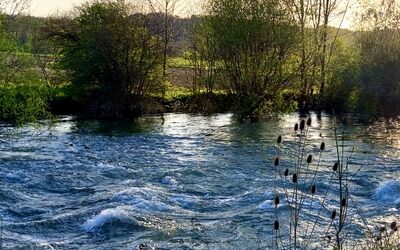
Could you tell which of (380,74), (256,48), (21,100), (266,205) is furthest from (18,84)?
(380,74)

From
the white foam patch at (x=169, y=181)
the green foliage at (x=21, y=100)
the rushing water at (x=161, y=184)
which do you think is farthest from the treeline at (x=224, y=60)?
the white foam patch at (x=169, y=181)

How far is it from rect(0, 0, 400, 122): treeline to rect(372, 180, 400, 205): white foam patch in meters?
16.3

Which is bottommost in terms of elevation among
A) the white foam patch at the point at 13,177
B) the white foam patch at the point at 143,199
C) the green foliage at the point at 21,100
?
the white foam patch at the point at 13,177

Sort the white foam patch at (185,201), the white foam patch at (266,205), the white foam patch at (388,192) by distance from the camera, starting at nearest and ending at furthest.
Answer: the white foam patch at (266,205)
the white foam patch at (185,201)
the white foam patch at (388,192)

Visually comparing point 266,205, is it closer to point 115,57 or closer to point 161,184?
point 161,184

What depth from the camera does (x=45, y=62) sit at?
1615 inches

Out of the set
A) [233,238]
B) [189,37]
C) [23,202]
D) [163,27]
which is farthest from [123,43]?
[233,238]

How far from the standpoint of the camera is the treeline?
101 ft

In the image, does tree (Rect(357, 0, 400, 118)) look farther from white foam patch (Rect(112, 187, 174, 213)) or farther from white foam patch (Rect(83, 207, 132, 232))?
white foam patch (Rect(83, 207, 132, 232))

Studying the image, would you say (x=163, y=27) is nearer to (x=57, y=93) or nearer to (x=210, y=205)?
(x=57, y=93)

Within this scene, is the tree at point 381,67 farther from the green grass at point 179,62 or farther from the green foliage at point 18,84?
the green foliage at point 18,84

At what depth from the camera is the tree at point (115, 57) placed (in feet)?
106

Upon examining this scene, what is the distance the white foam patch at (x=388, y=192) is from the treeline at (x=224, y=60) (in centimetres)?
1629

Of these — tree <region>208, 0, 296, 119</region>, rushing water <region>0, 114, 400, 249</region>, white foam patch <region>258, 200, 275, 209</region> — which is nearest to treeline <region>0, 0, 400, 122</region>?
tree <region>208, 0, 296, 119</region>
